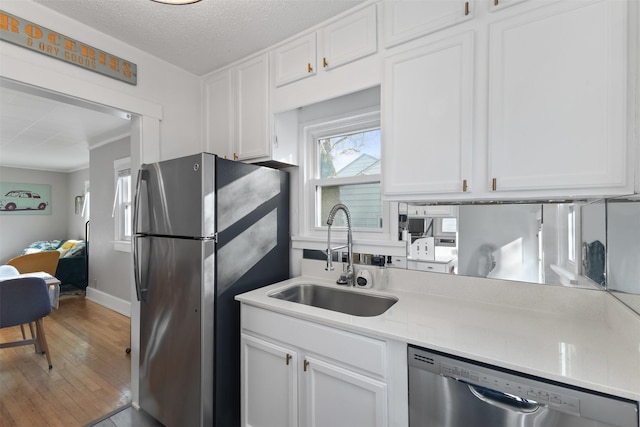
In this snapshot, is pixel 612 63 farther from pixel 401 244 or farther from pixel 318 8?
pixel 318 8

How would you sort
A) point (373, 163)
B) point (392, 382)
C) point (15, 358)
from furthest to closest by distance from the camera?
1. point (15, 358)
2. point (373, 163)
3. point (392, 382)

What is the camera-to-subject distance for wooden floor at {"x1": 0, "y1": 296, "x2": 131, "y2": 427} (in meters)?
2.06

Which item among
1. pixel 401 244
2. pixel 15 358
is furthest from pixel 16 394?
pixel 401 244

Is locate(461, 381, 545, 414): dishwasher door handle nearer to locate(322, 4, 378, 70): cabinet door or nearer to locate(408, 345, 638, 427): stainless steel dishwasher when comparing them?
locate(408, 345, 638, 427): stainless steel dishwasher

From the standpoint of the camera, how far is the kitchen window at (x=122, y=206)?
4.23 metres

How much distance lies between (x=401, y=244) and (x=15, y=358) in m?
3.84

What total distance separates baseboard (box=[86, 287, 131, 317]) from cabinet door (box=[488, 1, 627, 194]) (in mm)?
4663

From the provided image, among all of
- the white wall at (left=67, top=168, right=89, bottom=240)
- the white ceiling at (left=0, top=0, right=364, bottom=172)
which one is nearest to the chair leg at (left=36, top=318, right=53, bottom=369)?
the white ceiling at (left=0, top=0, right=364, bottom=172)

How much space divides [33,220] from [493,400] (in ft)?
29.2

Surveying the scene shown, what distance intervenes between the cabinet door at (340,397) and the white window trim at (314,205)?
78 centimetres

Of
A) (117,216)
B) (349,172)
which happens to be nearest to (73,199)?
(117,216)

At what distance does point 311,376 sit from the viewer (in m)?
1.42

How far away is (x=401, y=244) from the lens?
1802 millimetres

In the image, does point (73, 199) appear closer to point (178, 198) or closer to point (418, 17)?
point (178, 198)
